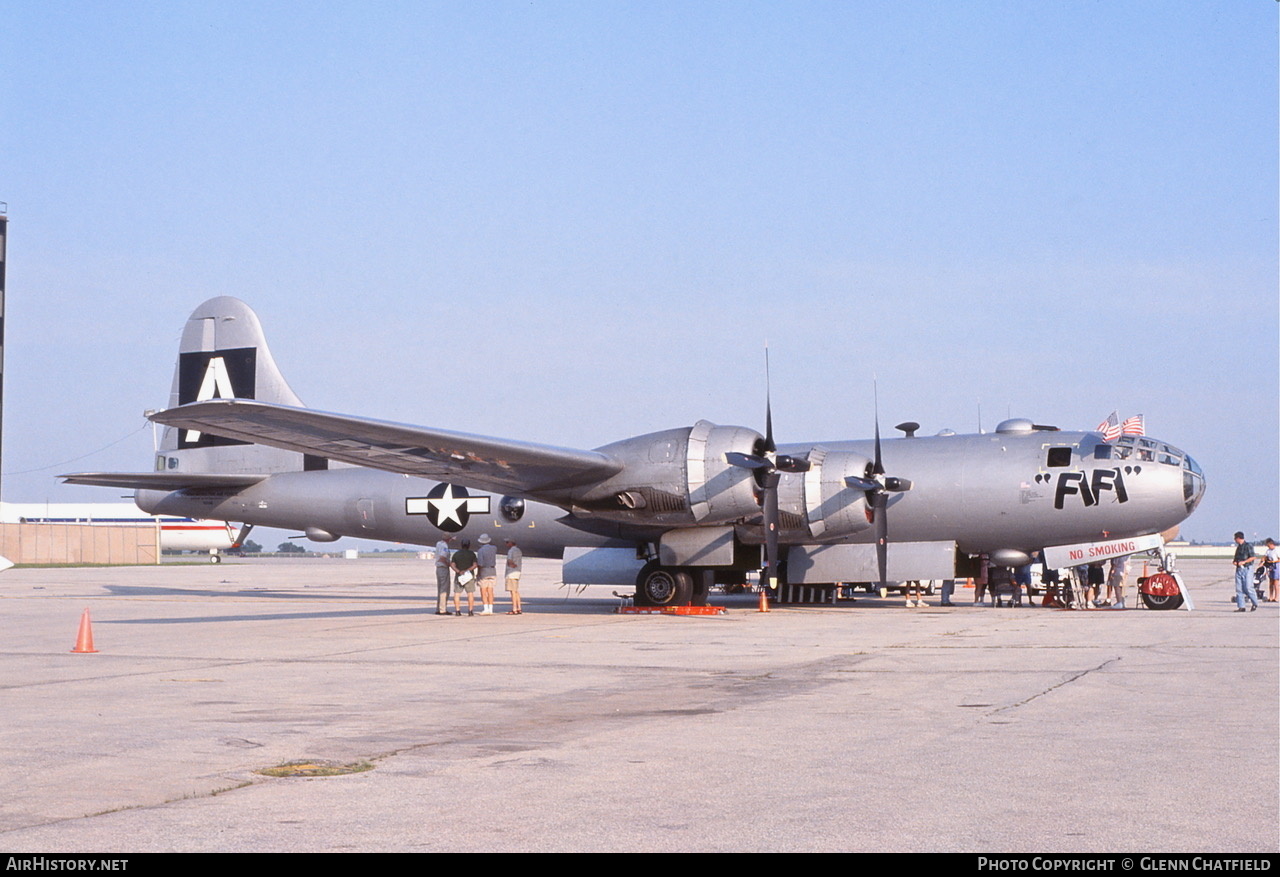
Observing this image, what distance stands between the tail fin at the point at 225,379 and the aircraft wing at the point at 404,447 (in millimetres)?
8396

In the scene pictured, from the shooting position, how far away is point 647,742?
8797 mm

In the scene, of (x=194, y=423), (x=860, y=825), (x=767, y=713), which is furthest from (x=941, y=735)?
(x=194, y=423)

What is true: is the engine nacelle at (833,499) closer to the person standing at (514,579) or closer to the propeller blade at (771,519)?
the propeller blade at (771,519)

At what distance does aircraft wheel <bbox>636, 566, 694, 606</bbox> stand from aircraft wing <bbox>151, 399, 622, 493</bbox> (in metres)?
2.63

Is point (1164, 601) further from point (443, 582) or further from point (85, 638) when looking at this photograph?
point (85, 638)

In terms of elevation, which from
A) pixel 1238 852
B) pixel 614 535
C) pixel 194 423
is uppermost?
pixel 194 423

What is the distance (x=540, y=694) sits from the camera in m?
11.8

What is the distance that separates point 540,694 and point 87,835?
6235mm

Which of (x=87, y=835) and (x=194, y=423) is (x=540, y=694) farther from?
(x=194, y=423)

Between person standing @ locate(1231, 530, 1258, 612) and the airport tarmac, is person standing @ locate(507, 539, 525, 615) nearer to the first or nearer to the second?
the airport tarmac

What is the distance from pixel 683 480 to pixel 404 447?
5221 millimetres

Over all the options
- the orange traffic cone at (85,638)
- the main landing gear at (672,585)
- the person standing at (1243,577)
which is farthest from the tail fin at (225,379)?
the person standing at (1243,577)

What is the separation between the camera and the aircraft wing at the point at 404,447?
20548 mm

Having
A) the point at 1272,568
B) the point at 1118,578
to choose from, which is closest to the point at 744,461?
the point at 1118,578
